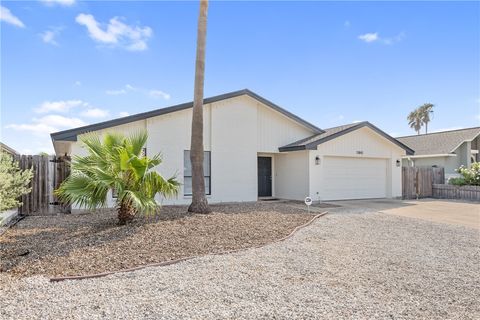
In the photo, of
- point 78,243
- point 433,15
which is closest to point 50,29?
point 78,243

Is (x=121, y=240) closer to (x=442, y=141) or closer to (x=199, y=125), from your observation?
(x=199, y=125)

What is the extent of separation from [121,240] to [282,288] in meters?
3.53

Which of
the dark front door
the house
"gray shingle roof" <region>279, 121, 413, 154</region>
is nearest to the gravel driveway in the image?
"gray shingle roof" <region>279, 121, 413, 154</region>

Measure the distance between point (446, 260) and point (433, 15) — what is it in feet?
34.7

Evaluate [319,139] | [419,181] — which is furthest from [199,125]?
[419,181]

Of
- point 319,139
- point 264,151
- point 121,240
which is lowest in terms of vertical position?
point 121,240

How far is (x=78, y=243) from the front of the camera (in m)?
6.41

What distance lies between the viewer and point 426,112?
50938 millimetres

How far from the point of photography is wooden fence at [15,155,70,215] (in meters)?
11.2

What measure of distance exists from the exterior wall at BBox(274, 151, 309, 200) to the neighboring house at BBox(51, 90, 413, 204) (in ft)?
0.15

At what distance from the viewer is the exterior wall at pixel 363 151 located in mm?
15711

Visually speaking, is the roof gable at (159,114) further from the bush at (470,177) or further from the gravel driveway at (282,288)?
the bush at (470,177)

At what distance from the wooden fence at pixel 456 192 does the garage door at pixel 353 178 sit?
387 cm

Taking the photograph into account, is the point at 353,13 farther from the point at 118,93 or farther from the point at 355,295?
the point at 355,295
